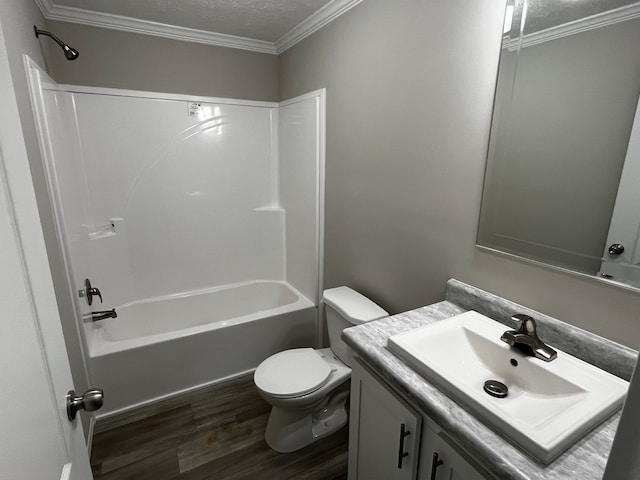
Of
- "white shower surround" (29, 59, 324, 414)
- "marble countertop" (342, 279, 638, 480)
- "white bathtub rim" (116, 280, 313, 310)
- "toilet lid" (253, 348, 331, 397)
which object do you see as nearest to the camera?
"marble countertop" (342, 279, 638, 480)

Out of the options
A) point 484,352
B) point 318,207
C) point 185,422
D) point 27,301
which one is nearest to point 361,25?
point 318,207

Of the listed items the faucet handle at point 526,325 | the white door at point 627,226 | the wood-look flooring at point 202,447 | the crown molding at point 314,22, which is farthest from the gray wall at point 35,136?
the white door at point 627,226

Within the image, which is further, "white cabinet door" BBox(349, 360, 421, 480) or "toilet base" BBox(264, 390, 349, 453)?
"toilet base" BBox(264, 390, 349, 453)

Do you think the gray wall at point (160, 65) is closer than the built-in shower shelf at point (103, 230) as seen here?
Yes

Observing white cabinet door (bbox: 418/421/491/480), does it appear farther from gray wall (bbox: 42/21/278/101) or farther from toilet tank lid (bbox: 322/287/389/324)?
gray wall (bbox: 42/21/278/101)

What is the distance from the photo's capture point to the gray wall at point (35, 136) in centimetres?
129

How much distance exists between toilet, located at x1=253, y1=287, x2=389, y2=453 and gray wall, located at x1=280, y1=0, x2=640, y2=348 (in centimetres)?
23

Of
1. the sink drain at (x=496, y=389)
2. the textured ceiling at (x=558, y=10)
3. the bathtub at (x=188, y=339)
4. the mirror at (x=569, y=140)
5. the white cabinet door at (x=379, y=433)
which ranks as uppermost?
the textured ceiling at (x=558, y=10)

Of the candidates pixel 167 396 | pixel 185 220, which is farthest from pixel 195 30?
pixel 167 396

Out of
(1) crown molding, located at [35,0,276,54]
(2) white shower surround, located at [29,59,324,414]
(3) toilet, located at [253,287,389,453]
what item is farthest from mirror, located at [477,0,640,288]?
(1) crown molding, located at [35,0,276,54]

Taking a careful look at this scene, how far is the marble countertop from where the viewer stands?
26.9 inches

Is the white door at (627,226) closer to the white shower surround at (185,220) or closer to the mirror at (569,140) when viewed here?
the mirror at (569,140)

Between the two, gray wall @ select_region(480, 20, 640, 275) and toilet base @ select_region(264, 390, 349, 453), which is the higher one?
gray wall @ select_region(480, 20, 640, 275)

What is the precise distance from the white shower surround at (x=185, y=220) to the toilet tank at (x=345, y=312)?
532 mm
